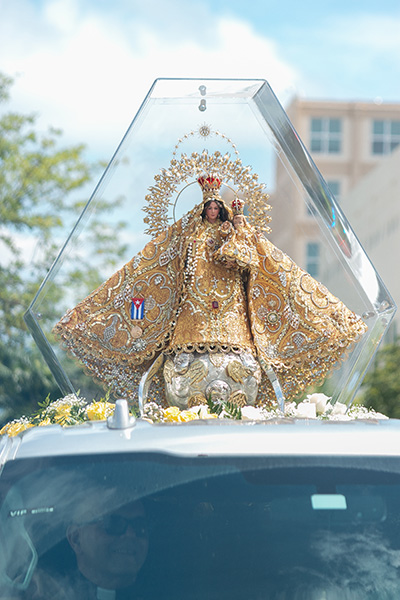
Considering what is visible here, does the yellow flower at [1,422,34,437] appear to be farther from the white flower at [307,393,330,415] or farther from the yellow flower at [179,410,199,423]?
the white flower at [307,393,330,415]

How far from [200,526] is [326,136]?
131 feet

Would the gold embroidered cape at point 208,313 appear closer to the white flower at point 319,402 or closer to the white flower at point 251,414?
the white flower at point 319,402

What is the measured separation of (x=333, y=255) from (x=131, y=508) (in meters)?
2.55

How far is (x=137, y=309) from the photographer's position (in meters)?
4.90

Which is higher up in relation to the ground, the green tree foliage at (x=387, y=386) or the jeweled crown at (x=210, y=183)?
the jeweled crown at (x=210, y=183)

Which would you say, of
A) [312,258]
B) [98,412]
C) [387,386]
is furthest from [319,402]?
[387,386]

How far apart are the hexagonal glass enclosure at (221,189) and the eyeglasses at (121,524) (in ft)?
7.85

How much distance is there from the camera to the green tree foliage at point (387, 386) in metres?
20.1

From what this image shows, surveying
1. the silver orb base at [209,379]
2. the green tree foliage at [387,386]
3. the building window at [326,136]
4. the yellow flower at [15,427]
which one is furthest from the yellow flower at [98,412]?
the building window at [326,136]

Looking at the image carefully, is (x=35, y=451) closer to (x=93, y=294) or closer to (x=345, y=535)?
(x=345, y=535)

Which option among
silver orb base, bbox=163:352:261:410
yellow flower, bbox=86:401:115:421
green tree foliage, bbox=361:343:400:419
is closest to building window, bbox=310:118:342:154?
green tree foliage, bbox=361:343:400:419

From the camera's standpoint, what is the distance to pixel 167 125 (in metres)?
4.66

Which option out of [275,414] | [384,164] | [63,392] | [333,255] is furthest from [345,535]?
[384,164]

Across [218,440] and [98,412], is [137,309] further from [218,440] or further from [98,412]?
[218,440]
